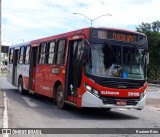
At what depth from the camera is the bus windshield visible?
12953 mm

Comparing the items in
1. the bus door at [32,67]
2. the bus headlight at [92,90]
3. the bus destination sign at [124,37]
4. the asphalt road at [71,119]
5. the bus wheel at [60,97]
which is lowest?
the asphalt road at [71,119]

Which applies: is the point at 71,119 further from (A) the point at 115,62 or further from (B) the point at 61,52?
(B) the point at 61,52

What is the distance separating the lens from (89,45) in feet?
42.1

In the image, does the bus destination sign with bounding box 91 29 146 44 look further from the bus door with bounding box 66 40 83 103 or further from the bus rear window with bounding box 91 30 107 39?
the bus door with bounding box 66 40 83 103

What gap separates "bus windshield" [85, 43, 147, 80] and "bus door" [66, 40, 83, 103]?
0.74 m

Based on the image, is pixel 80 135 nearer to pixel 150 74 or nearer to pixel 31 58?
pixel 31 58

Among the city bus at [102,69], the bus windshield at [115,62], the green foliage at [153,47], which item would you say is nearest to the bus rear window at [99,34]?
the city bus at [102,69]

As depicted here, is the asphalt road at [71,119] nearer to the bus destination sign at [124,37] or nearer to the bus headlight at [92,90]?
the bus headlight at [92,90]

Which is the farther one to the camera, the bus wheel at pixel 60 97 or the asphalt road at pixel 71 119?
the bus wheel at pixel 60 97

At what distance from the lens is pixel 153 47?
200 feet

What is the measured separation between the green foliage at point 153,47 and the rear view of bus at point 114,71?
152ft

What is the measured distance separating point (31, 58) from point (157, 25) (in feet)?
171

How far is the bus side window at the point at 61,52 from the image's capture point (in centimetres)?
1510

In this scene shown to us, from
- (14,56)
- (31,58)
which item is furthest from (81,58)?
(14,56)
